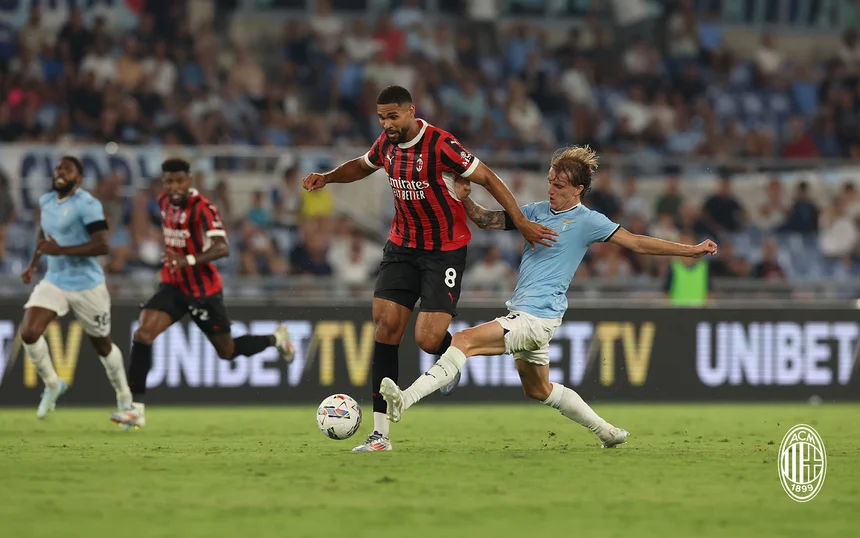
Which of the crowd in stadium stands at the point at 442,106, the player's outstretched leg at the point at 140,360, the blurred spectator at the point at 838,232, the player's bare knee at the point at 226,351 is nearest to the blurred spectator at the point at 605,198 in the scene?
the crowd in stadium stands at the point at 442,106

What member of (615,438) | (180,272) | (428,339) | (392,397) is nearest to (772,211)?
(180,272)

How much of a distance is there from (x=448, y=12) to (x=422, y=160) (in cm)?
1493

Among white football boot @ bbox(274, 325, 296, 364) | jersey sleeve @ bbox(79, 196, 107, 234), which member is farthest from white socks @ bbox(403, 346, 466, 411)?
white football boot @ bbox(274, 325, 296, 364)

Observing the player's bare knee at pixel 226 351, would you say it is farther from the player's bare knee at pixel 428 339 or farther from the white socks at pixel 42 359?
the player's bare knee at pixel 428 339

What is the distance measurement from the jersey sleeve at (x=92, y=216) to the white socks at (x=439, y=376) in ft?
14.5

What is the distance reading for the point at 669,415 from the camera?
14156 mm

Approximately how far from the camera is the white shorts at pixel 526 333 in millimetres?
8617

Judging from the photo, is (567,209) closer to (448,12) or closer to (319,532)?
(319,532)

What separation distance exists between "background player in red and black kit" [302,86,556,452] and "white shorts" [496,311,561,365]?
0.46 metres

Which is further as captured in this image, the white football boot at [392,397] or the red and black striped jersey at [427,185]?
the red and black striped jersey at [427,185]

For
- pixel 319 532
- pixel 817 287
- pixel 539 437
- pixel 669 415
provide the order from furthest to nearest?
1. pixel 817 287
2. pixel 669 415
3. pixel 539 437
4. pixel 319 532

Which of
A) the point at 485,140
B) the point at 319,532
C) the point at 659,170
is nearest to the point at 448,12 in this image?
the point at 485,140

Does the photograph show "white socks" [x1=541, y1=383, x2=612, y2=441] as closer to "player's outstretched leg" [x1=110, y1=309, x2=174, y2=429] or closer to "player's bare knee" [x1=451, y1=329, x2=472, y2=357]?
"player's bare knee" [x1=451, y1=329, x2=472, y2=357]

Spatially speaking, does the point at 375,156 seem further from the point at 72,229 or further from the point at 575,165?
the point at 72,229
